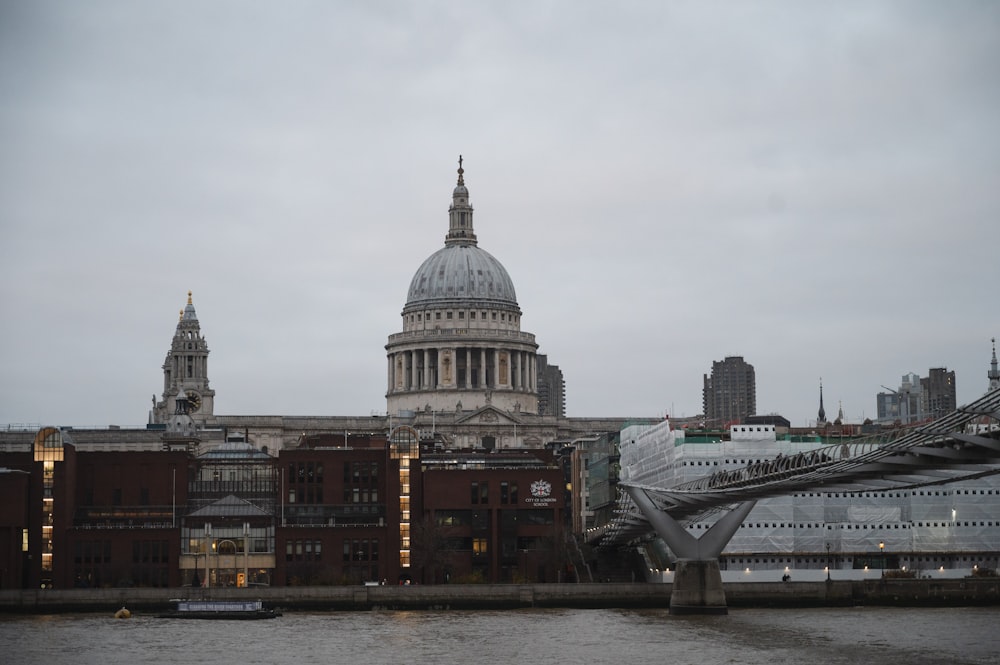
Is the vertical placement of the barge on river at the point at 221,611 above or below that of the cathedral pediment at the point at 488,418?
below

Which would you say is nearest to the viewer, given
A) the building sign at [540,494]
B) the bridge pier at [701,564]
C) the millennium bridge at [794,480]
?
the millennium bridge at [794,480]

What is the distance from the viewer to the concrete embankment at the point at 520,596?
109 m

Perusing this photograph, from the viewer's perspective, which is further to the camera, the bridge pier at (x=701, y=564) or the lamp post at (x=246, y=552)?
the lamp post at (x=246, y=552)

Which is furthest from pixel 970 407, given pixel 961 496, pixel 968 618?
pixel 961 496

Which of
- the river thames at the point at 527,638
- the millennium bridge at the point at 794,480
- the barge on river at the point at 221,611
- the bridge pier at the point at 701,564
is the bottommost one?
the river thames at the point at 527,638

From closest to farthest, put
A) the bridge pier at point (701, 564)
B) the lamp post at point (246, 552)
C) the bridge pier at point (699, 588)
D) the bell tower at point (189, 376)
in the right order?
the bridge pier at point (701, 564), the bridge pier at point (699, 588), the lamp post at point (246, 552), the bell tower at point (189, 376)

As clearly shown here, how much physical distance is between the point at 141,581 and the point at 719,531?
36734mm

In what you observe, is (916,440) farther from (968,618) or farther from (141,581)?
(141,581)

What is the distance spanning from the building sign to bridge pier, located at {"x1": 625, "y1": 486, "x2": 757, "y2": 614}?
25.4 m

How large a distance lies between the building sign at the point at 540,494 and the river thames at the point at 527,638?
19.9 m

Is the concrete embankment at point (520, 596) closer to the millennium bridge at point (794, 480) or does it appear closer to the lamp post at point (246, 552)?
the millennium bridge at point (794, 480)

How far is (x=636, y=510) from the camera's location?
390 ft

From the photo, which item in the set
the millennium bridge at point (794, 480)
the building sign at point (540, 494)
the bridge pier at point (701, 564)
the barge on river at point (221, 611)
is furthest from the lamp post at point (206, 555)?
the bridge pier at point (701, 564)

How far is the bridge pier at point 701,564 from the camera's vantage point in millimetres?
100250
